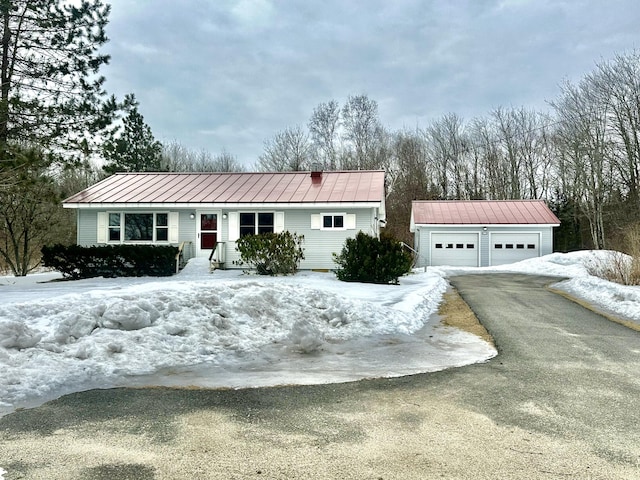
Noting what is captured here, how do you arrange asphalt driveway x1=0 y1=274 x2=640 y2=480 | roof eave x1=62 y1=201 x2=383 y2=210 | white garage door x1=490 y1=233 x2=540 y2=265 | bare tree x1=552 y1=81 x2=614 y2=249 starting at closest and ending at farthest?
1. asphalt driveway x1=0 y1=274 x2=640 y2=480
2. roof eave x1=62 y1=201 x2=383 y2=210
3. white garage door x1=490 y1=233 x2=540 y2=265
4. bare tree x1=552 y1=81 x2=614 y2=249

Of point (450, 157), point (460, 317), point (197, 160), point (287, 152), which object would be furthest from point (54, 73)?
point (450, 157)

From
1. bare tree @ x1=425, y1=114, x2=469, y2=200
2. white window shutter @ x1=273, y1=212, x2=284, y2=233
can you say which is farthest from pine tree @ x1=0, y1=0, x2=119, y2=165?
bare tree @ x1=425, y1=114, x2=469, y2=200

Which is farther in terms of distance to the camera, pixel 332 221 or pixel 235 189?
pixel 235 189

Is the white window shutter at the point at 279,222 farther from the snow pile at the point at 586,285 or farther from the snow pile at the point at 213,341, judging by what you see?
the snow pile at the point at 213,341

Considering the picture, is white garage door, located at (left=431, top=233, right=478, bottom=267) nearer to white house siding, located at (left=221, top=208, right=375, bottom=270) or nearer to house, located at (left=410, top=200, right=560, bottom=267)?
house, located at (left=410, top=200, right=560, bottom=267)

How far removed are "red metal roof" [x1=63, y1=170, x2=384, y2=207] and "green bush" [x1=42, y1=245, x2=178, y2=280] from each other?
3.42 meters

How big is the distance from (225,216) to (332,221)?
4553 millimetres

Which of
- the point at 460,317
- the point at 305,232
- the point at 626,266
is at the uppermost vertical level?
the point at 305,232

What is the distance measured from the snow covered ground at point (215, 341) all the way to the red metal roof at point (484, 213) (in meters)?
18.1

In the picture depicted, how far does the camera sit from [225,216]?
64.0 feet

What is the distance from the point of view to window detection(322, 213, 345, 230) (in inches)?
754

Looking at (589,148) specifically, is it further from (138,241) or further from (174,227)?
(138,241)

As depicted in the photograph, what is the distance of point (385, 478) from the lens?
2.86m

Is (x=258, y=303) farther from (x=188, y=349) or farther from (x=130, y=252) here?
(x=130, y=252)
